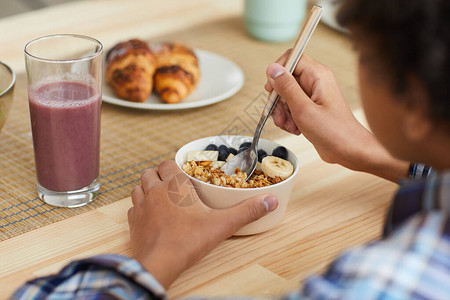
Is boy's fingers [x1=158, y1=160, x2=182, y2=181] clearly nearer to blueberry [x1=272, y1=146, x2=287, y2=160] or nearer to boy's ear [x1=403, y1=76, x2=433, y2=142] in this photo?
blueberry [x1=272, y1=146, x2=287, y2=160]

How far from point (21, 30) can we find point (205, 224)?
1125mm

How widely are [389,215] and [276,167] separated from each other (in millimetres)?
335

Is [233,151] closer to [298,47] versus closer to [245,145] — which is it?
[245,145]

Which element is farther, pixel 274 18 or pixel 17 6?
pixel 17 6

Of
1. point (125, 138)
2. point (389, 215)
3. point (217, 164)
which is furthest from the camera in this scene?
point (125, 138)

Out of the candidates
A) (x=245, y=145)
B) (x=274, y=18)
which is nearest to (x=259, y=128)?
(x=245, y=145)

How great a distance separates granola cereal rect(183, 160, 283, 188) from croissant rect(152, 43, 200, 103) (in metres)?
0.42

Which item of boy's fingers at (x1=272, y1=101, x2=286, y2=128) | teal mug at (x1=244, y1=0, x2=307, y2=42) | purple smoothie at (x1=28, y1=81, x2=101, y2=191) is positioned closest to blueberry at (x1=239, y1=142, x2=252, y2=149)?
boy's fingers at (x1=272, y1=101, x2=286, y2=128)

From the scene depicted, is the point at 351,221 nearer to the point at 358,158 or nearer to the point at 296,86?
the point at 358,158

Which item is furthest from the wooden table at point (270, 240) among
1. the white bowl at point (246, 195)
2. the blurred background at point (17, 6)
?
the blurred background at point (17, 6)

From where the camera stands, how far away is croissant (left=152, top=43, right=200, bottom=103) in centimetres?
142

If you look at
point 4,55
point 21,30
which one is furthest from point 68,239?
point 21,30

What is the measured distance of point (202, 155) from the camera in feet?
3.42

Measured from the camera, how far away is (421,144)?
667 millimetres
